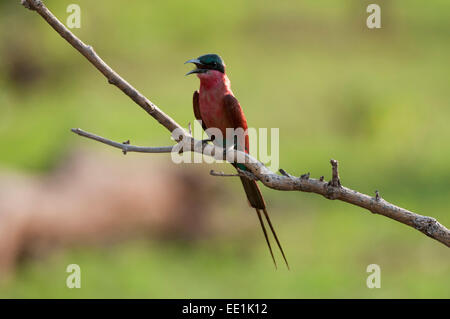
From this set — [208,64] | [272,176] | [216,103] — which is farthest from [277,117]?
[272,176]

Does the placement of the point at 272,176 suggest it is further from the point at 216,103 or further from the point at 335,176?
the point at 216,103

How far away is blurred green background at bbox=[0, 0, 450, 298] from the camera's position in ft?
22.5

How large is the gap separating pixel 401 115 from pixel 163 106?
10.7 ft

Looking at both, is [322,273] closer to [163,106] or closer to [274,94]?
[163,106]

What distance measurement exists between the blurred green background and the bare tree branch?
143 inches

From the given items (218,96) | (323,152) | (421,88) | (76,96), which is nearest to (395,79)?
(421,88)

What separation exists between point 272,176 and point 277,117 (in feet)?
28.1

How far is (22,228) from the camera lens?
673cm

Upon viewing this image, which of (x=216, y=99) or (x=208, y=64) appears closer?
(x=208, y=64)

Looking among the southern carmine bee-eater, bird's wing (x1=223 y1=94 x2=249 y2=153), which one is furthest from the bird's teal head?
bird's wing (x1=223 y1=94 x2=249 y2=153)

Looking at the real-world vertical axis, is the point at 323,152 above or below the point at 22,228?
above

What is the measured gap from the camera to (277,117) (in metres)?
11.2

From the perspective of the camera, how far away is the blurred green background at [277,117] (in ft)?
22.5

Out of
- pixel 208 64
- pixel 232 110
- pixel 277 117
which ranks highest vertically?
pixel 277 117
